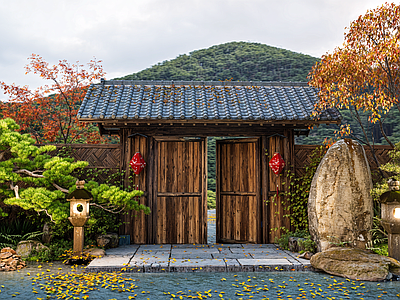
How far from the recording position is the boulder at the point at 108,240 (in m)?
6.34

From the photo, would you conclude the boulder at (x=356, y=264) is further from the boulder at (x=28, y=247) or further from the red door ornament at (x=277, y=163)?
the boulder at (x=28, y=247)

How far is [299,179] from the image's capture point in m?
7.07

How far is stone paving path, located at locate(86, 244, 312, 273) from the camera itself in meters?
5.07

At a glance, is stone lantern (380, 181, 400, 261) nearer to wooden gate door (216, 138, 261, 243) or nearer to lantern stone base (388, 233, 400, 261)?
lantern stone base (388, 233, 400, 261)

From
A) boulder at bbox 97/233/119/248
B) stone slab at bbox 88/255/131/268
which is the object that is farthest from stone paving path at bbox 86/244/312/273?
boulder at bbox 97/233/119/248

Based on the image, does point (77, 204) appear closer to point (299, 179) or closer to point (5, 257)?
point (5, 257)

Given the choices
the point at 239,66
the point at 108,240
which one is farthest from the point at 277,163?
the point at 239,66

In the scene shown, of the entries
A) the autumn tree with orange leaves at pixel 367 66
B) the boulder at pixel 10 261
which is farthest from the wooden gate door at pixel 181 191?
the autumn tree with orange leaves at pixel 367 66

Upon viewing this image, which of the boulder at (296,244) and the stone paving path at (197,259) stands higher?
the boulder at (296,244)

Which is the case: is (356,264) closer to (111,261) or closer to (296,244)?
(296,244)

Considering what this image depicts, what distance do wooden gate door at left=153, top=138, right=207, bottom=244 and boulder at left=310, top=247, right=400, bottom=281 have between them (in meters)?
2.77

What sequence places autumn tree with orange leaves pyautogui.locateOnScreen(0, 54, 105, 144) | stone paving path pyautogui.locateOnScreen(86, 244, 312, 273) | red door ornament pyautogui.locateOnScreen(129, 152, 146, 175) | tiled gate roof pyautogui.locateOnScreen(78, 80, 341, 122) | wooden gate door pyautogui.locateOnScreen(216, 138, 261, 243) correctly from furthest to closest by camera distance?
autumn tree with orange leaves pyautogui.locateOnScreen(0, 54, 105, 144) → wooden gate door pyautogui.locateOnScreen(216, 138, 261, 243) → red door ornament pyautogui.locateOnScreen(129, 152, 146, 175) → tiled gate roof pyautogui.locateOnScreen(78, 80, 341, 122) → stone paving path pyautogui.locateOnScreen(86, 244, 312, 273)

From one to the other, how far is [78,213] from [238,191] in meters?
3.52

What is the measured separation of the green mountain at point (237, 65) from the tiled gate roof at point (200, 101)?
16.5 meters
